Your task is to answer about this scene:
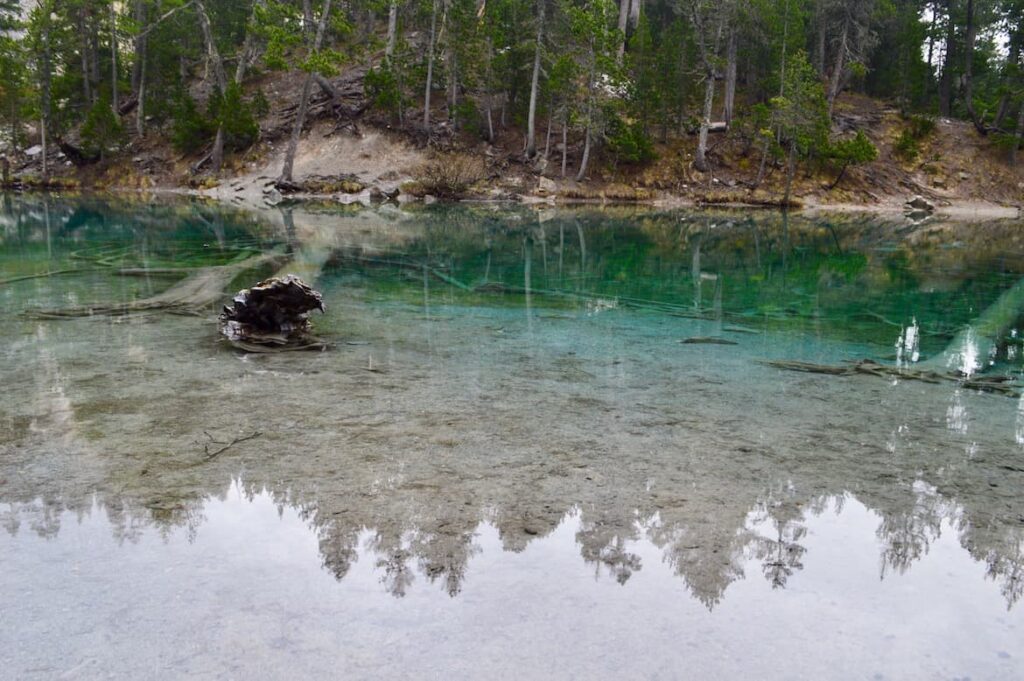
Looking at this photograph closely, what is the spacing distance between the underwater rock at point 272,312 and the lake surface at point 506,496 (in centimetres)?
31

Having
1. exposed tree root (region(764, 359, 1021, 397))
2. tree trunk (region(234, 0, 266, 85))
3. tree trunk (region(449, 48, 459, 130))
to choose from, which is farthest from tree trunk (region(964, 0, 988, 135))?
exposed tree root (region(764, 359, 1021, 397))

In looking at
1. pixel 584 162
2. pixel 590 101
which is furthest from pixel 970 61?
pixel 584 162

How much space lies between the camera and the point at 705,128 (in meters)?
40.1

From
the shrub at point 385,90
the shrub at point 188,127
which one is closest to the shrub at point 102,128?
the shrub at point 188,127

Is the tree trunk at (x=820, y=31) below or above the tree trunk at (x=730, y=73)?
above

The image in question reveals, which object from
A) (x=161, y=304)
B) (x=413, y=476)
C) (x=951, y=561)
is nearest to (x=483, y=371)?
(x=413, y=476)

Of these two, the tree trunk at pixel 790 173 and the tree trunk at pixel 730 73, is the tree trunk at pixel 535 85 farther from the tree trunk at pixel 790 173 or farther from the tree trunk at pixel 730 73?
the tree trunk at pixel 790 173

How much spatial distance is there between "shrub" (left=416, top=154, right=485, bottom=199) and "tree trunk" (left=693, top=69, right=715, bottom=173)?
43.0 ft

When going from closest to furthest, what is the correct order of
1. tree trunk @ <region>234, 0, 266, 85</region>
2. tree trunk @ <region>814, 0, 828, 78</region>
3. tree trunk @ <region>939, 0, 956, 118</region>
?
tree trunk @ <region>814, 0, 828, 78</region> → tree trunk @ <region>234, 0, 266, 85</region> → tree trunk @ <region>939, 0, 956, 118</region>

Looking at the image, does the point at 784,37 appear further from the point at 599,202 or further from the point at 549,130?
the point at 599,202

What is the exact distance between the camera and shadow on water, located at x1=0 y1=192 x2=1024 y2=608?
369cm

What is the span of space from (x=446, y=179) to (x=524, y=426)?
33.4 m

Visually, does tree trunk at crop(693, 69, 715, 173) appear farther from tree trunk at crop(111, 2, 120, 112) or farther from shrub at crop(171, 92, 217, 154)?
tree trunk at crop(111, 2, 120, 112)

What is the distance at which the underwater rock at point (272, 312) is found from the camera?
292 inches
